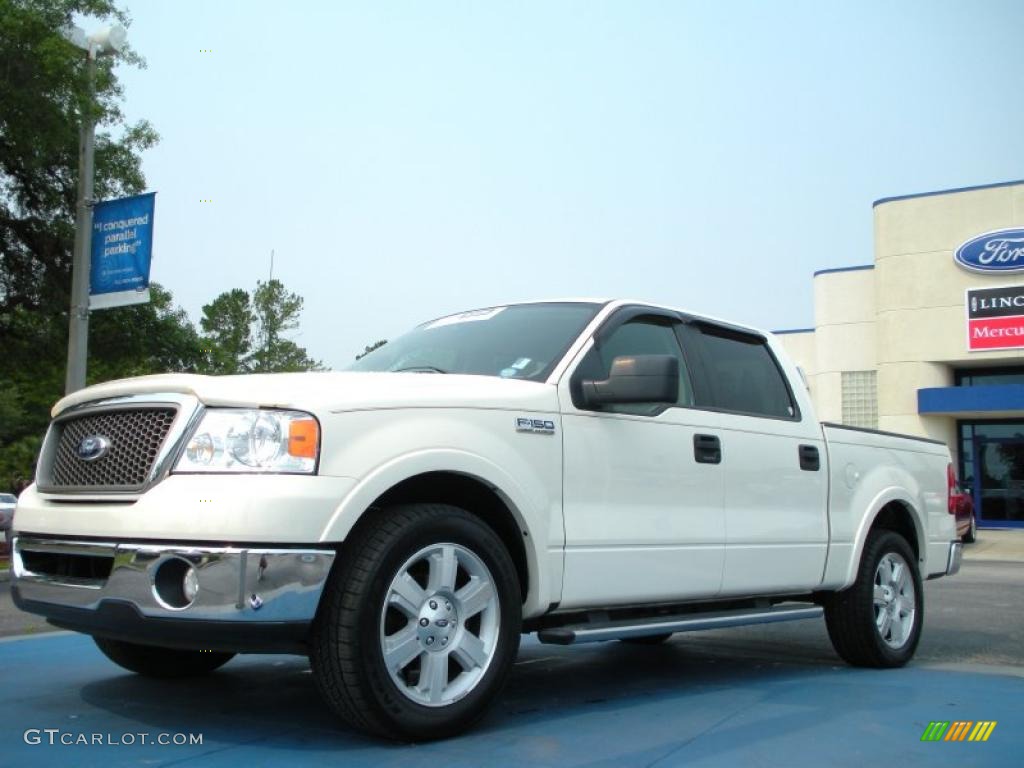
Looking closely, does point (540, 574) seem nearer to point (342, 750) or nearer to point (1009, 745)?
point (342, 750)

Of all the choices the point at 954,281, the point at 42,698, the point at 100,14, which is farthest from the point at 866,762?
the point at 954,281

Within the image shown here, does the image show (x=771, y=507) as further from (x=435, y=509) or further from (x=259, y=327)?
(x=259, y=327)

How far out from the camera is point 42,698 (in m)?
4.91

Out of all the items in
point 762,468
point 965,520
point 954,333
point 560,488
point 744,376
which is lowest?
point 965,520

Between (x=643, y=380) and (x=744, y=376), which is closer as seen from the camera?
(x=643, y=380)

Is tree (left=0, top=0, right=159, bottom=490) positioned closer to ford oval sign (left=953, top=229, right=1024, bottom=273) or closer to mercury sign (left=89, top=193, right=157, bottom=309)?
mercury sign (left=89, top=193, right=157, bottom=309)

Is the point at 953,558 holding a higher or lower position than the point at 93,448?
lower

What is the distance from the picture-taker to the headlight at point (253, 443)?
3.81 m

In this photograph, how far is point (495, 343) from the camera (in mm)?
5254

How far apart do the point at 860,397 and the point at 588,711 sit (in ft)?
99.7

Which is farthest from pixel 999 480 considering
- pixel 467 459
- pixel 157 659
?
pixel 467 459

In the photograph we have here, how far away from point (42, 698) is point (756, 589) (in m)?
3.37

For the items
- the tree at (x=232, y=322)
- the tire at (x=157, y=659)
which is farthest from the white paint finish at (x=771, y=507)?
the tree at (x=232, y=322)

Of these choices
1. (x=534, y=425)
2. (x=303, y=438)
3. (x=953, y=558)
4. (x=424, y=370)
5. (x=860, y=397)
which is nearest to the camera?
(x=303, y=438)
